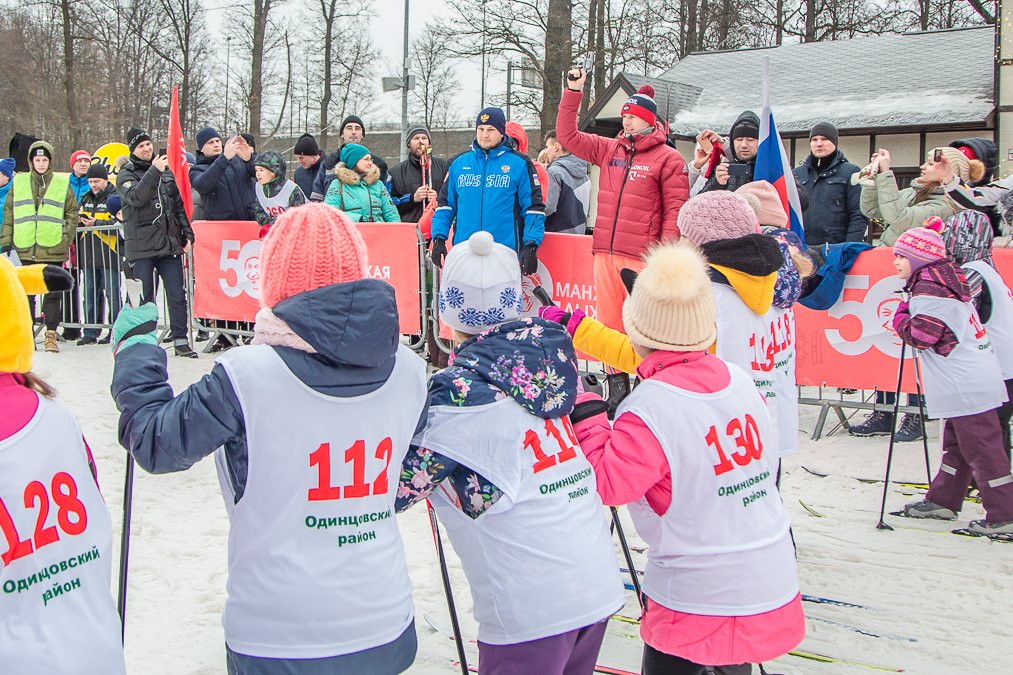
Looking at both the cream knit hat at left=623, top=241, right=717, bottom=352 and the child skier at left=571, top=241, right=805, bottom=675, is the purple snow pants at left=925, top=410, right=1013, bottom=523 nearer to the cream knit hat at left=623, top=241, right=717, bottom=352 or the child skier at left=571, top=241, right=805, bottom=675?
the child skier at left=571, top=241, right=805, bottom=675

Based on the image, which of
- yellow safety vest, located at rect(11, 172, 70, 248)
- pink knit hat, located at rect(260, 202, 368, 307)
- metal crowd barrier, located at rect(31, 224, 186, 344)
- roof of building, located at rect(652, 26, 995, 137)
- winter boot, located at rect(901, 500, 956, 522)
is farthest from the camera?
roof of building, located at rect(652, 26, 995, 137)

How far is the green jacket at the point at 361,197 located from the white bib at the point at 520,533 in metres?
5.97

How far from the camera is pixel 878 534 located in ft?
16.1

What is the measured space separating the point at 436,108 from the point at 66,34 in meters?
15.4

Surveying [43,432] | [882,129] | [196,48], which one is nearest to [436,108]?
[196,48]

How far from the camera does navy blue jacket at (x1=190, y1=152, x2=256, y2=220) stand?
8656mm

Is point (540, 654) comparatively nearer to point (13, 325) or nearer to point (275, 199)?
point (13, 325)

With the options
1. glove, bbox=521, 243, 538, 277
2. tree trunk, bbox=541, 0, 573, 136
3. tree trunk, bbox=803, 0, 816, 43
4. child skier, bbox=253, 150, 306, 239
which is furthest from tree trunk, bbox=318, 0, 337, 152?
glove, bbox=521, 243, 538, 277

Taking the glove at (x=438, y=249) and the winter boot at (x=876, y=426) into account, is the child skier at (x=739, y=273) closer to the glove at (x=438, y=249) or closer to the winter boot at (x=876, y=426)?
the winter boot at (x=876, y=426)

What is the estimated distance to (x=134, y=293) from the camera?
2512mm

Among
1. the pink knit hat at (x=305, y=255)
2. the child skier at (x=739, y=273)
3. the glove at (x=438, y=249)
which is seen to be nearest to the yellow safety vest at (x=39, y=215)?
the glove at (x=438, y=249)

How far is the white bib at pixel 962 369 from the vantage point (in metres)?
4.77

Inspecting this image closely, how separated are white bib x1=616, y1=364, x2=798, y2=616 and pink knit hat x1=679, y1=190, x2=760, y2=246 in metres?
1.09

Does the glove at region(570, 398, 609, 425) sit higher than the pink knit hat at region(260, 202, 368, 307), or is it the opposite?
the pink knit hat at region(260, 202, 368, 307)
